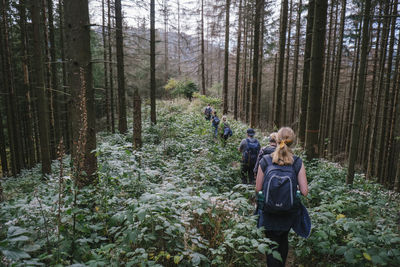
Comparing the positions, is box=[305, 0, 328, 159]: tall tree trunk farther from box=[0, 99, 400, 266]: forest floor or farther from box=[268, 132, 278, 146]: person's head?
box=[268, 132, 278, 146]: person's head

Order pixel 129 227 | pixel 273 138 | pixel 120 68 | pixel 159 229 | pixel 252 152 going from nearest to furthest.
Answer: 1. pixel 129 227
2. pixel 159 229
3. pixel 273 138
4. pixel 252 152
5. pixel 120 68

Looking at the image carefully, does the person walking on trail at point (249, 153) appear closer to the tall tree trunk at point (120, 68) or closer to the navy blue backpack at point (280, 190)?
the navy blue backpack at point (280, 190)

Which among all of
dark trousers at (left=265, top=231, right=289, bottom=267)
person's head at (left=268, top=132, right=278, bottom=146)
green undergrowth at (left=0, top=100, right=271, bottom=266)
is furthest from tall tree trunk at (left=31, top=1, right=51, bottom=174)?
dark trousers at (left=265, top=231, right=289, bottom=267)

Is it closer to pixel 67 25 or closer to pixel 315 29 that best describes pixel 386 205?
pixel 315 29

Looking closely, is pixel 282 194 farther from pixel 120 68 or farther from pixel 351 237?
pixel 120 68

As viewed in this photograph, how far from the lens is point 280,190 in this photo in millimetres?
2941

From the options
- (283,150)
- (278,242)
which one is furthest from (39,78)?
(278,242)

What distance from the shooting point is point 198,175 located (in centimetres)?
552

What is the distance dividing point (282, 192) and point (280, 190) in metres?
0.04

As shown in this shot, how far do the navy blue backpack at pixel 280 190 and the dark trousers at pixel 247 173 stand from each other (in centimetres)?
372

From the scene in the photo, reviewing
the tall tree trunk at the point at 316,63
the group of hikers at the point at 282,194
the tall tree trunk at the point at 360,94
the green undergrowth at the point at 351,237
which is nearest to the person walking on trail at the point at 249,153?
the green undergrowth at the point at 351,237

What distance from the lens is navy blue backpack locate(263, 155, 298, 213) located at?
2.94 m

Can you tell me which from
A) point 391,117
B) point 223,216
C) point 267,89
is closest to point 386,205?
point 223,216

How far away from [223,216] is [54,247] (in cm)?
234
